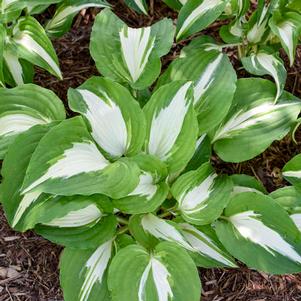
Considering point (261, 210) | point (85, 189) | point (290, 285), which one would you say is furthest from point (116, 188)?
point (290, 285)

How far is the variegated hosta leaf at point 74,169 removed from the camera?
1440 millimetres

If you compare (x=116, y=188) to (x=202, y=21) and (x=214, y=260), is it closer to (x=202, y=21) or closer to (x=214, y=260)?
(x=214, y=260)

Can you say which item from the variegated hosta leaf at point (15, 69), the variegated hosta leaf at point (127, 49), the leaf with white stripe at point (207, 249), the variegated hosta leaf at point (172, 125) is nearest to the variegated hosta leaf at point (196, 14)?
the variegated hosta leaf at point (127, 49)

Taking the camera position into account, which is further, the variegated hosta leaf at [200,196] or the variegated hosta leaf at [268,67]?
the variegated hosta leaf at [268,67]

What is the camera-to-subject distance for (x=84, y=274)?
162 cm

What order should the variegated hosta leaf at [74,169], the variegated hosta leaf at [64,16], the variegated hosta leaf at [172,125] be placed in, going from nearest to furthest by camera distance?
1. the variegated hosta leaf at [74,169]
2. the variegated hosta leaf at [172,125]
3. the variegated hosta leaf at [64,16]

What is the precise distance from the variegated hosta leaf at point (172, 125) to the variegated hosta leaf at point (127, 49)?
0.15 m

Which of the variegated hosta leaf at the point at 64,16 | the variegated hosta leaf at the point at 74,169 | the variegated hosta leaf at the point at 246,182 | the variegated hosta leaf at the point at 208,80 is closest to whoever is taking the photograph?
the variegated hosta leaf at the point at 74,169

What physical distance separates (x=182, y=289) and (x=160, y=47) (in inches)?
29.4

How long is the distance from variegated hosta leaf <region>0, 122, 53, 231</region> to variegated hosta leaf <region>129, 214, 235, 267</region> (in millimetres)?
328

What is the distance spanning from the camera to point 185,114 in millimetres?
1543

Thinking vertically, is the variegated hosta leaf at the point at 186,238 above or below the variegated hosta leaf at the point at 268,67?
below

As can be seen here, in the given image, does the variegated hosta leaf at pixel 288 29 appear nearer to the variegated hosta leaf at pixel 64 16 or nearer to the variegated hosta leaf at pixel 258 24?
the variegated hosta leaf at pixel 258 24

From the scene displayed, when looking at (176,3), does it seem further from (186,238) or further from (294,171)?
(186,238)
